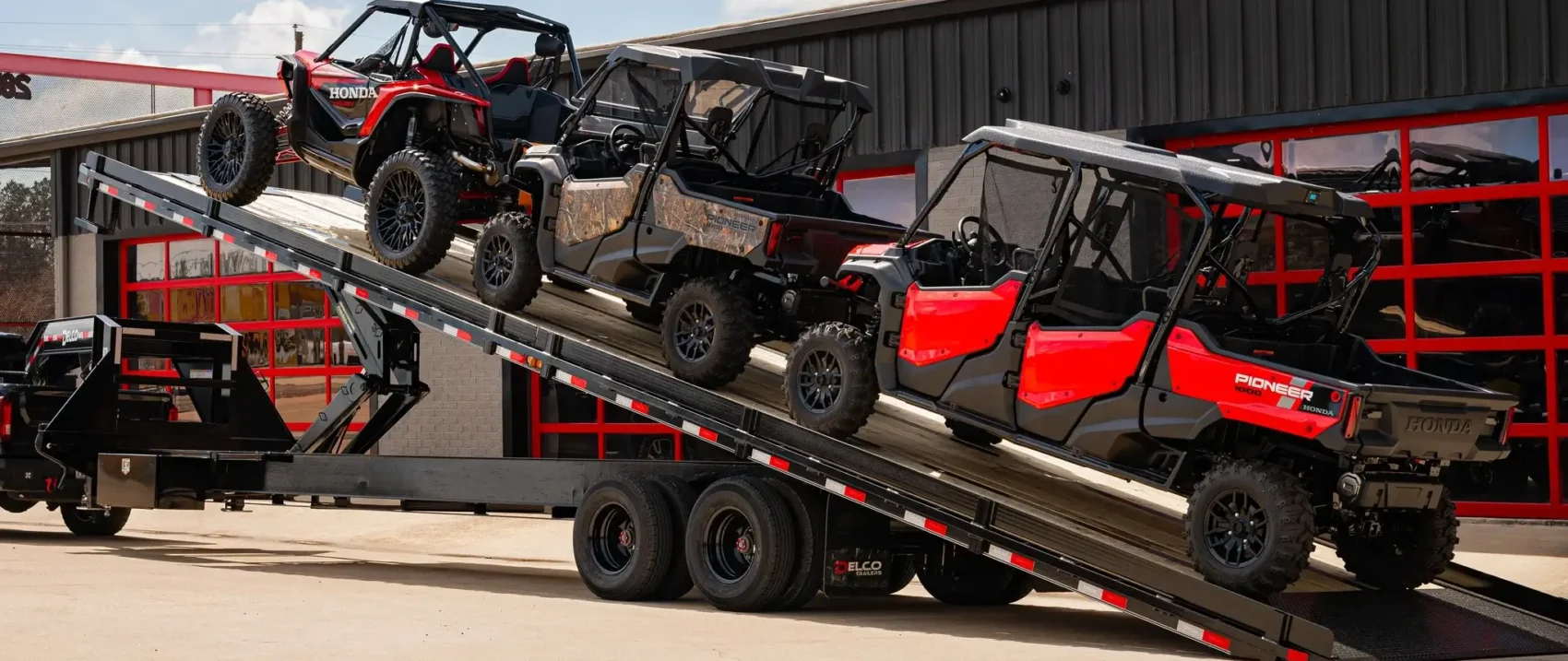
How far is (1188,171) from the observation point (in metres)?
7.79

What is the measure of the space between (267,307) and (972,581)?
13342mm

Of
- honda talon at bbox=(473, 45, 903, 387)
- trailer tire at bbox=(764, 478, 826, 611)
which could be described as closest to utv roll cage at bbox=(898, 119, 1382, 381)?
honda talon at bbox=(473, 45, 903, 387)

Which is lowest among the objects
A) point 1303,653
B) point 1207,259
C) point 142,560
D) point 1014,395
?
point 142,560

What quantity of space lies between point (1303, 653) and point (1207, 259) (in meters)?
1.81

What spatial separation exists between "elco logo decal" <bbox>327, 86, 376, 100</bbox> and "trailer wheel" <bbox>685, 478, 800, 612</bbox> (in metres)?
4.13

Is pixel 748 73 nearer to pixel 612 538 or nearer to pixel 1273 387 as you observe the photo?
pixel 612 538

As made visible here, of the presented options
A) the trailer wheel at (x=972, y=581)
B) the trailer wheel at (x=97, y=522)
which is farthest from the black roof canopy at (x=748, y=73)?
the trailer wheel at (x=97, y=522)

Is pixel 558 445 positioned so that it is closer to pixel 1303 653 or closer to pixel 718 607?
pixel 718 607

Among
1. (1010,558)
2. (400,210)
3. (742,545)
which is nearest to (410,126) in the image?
(400,210)

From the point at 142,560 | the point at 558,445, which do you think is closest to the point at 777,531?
the point at 142,560

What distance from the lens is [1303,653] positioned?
23.2 feet

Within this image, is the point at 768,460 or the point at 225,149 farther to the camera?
the point at 225,149

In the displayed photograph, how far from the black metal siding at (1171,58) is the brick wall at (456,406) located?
16.1 feet

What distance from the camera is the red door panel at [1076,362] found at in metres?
7.96
